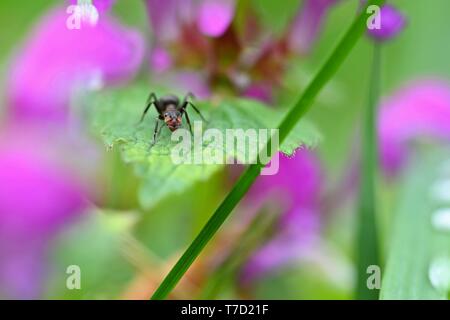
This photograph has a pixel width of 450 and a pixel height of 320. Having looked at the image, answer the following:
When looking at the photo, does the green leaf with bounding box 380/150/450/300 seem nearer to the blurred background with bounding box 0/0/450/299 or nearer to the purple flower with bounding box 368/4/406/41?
the blurred background with bounding box 0/0/450/299

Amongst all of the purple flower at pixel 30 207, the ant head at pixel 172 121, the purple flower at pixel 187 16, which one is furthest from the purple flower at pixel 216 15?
the purple flower at pixel 30 207

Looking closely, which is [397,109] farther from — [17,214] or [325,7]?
[17,214]

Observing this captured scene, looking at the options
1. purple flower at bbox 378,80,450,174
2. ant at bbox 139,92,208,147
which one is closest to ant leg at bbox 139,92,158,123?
ant at bbox 139,92,208,147

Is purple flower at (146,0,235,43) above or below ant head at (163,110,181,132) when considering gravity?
above

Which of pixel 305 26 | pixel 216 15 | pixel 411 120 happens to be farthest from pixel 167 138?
pixel 411 120

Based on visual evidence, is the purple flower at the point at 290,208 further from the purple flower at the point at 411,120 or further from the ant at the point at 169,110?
the ant at the point at 169,110
